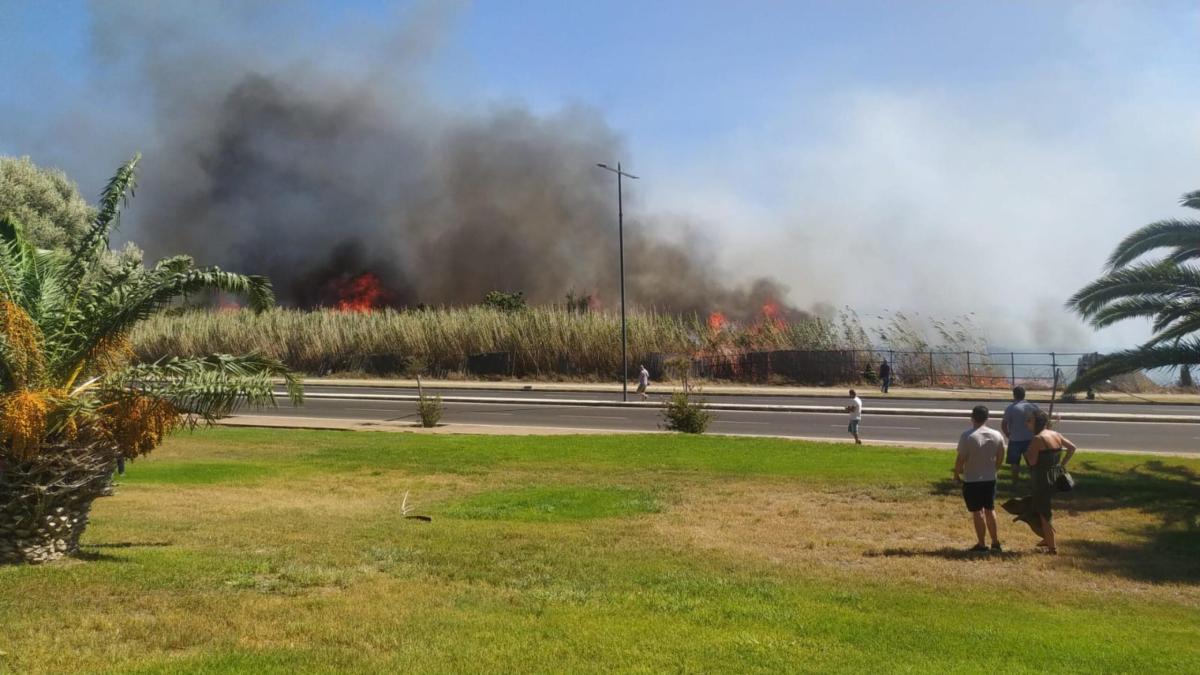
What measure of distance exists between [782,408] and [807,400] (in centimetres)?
557

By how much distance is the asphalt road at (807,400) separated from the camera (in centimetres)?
2883

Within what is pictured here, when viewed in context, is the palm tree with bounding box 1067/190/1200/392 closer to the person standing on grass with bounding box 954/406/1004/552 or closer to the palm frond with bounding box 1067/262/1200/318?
the palm frond with bounding box 1067/262/1200/318

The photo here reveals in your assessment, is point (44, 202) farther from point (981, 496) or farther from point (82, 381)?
point (981, 496)

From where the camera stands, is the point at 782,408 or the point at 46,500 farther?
the point at 782,408

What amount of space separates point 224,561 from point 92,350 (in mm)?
2163

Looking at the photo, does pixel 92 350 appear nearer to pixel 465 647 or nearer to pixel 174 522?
pixel 174 522

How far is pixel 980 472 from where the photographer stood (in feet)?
29.8

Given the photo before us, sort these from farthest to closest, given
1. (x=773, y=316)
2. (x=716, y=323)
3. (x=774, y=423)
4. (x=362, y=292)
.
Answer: (x=362, y=292)
(x=773, y=316)
(x=716, y=323)
(x=774, y=423)

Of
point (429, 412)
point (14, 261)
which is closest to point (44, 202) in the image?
point (429, 412)

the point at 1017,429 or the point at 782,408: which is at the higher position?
the point at 1017,429

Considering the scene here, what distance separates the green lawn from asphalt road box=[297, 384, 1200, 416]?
1538cm

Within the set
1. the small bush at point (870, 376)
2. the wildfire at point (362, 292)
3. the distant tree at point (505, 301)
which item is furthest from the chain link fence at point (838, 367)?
the wildfire at point (362, 292)

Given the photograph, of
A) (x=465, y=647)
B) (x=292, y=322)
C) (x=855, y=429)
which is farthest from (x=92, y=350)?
(x=292, y=322)

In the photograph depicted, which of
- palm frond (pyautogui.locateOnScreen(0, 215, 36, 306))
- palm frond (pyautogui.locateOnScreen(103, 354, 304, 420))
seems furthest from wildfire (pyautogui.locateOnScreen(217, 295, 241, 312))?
palm frond (pyautogui.locateOnScreen(103, 354, 304, 420))
